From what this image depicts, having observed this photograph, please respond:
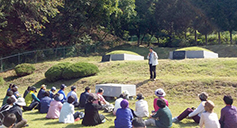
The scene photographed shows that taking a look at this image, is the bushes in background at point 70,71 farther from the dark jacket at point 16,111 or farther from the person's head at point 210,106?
the person's head at point 210,106

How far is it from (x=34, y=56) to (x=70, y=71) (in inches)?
371

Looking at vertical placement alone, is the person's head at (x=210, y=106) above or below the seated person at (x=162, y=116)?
above

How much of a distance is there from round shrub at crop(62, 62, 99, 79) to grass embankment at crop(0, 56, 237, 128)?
0.40 metres

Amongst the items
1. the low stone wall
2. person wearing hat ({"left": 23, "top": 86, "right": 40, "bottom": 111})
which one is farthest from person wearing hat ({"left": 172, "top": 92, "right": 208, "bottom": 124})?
the low stone wall

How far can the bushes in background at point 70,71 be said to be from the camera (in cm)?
1698

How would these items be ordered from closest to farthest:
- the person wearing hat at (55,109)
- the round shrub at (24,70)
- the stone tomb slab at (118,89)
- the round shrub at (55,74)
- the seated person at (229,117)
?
the seated person at (229,117) → the person wearing hat at (55,109) → the stone tomb slab at (118,89) → the round shrub at (55,74) → the round shrub at (24,70)

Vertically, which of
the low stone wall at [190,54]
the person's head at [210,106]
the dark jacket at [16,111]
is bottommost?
the dark jacket at [16,111]

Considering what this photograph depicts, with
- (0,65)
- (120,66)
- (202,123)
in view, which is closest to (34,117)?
(202,123)

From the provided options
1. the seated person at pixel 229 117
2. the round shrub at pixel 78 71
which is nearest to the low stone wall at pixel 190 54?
the round shrub at pixel 78 71

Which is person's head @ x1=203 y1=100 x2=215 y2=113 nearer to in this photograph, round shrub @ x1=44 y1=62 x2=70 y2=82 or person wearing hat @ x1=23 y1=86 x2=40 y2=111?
person wearing hat @ x1=23 y1=86 x2=40 y2=111

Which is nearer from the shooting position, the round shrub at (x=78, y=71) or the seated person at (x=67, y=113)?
the seated person at (x=67, y=113)

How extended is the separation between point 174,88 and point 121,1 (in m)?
18.9

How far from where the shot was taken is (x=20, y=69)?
19828 mm

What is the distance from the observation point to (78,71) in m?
16.9
